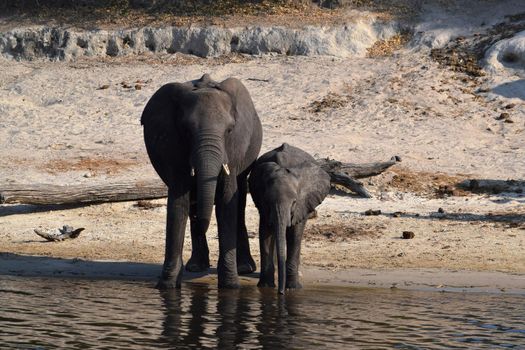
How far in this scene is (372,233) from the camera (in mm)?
16781

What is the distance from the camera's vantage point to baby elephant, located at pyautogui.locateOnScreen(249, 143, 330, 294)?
13312 mm

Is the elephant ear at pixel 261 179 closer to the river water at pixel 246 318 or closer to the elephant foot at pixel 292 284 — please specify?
the elephant foot at pixel 292 284

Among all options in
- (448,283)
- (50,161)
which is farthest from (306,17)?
(448,283)

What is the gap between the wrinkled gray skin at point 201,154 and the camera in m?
12.9

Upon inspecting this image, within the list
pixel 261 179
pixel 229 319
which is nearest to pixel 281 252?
pixel 261 179

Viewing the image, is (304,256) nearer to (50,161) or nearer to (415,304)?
(415,304)

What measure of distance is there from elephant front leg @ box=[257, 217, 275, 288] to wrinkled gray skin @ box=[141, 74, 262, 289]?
13.3 inches

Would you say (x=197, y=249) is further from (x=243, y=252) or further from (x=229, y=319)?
(x=229, y=319)

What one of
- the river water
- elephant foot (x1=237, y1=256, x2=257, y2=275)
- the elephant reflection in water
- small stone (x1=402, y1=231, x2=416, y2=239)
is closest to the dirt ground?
small stone (x1=402, y1=231, x2=416, y2=239)

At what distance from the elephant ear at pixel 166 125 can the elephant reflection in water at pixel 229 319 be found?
1.50m

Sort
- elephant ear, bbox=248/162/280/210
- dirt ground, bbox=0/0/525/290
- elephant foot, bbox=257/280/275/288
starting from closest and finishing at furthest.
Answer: elephant ear, bbox=248/162/280/210 < elephant foot, bbox=257/280/275/288 < dirt ground, bbox=0/0/525/290

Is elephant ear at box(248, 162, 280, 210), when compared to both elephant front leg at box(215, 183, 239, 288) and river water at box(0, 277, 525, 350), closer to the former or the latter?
elephant front leg at box(215, 183, 239, 288)

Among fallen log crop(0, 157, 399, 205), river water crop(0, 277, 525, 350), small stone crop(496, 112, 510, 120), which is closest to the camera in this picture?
river water crop(0, 277, 525, 350)

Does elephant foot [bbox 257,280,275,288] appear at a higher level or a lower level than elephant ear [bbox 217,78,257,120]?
lower
